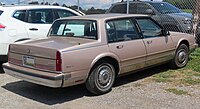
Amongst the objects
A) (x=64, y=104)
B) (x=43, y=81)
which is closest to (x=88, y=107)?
(x=64, y=104)

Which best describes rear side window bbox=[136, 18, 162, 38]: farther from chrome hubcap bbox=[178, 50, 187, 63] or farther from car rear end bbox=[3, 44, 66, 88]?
car rear end bbox=[3, 44, 66, 88]

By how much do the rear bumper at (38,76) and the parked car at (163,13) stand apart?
629 cm

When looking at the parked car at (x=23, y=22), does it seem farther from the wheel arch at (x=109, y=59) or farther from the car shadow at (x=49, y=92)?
the wheel arch at (x=109, y=59)

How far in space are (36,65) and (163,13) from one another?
731 cm

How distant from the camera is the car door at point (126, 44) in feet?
18.9

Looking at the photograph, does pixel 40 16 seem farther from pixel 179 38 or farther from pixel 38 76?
pixel 179 38

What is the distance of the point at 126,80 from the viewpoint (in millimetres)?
6637

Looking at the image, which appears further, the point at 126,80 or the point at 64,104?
the point at 126,80

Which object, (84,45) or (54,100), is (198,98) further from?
(54,100)

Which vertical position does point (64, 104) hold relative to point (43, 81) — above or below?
below

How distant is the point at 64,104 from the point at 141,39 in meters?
2.25

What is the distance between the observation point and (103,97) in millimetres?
5453

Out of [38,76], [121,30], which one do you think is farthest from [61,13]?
[38,76]

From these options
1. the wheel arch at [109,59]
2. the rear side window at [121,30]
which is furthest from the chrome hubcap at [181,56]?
the wheel arch at [109,59]
